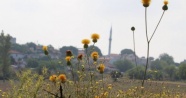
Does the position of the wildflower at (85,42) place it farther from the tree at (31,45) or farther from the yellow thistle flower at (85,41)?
the tree at (31,45)

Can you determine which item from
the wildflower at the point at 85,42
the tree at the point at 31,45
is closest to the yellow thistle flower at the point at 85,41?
the wildflower at the point at 85,42

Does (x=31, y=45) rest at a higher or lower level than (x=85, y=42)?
higher

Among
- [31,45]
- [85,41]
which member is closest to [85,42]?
[85,41]

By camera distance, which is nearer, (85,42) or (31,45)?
(85,42)

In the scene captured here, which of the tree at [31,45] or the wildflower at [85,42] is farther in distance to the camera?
the tree at [31,45]

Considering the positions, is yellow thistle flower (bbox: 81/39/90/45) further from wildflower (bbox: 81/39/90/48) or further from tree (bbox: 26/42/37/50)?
tree (bbox: 26/42/37/50)

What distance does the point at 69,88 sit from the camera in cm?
367

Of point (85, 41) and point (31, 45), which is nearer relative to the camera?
point (85, 41)

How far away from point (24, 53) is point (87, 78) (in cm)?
10867

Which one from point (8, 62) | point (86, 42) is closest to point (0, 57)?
point (8, 62)

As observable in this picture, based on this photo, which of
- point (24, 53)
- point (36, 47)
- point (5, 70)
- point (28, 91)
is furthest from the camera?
point (36, 47)

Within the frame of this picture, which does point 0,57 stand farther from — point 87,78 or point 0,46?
point 87,78

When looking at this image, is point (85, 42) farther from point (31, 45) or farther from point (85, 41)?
point (31, 45)

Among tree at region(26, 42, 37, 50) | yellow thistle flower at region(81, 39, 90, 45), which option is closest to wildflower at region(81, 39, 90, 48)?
yellow thistle flower at region(81, 39, 90, 45)
